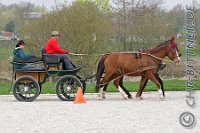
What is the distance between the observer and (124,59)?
1692 cm

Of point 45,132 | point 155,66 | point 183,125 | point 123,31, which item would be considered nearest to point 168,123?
point 183,125

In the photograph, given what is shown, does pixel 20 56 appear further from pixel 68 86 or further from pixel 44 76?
pixel 68 86

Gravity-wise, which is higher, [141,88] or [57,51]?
[57,51]

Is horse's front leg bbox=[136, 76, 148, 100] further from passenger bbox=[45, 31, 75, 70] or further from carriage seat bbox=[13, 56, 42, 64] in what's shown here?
carriage seat bbox=[13, 56, 42, 64]

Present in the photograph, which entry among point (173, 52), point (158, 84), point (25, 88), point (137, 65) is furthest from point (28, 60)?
point (173, 52)

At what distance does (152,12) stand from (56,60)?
19.6m

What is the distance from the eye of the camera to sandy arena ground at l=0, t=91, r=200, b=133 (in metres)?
Result: 10.1

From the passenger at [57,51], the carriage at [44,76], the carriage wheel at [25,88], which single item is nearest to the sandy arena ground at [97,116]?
the carriage wheel at [25,88]

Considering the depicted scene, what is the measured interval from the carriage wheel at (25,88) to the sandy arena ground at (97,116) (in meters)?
0.43

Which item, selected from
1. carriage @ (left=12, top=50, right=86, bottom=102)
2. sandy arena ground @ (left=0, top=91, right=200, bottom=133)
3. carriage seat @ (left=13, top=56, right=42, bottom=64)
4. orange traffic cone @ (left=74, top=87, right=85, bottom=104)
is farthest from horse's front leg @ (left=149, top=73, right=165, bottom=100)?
carriage seat @ (left=13, top=56, right=42, bottom=64)

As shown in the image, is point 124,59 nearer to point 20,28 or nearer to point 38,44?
point 38,44

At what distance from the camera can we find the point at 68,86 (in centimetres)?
1656

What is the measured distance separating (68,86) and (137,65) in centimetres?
225

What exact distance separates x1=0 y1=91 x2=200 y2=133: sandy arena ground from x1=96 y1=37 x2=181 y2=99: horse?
66 cm
